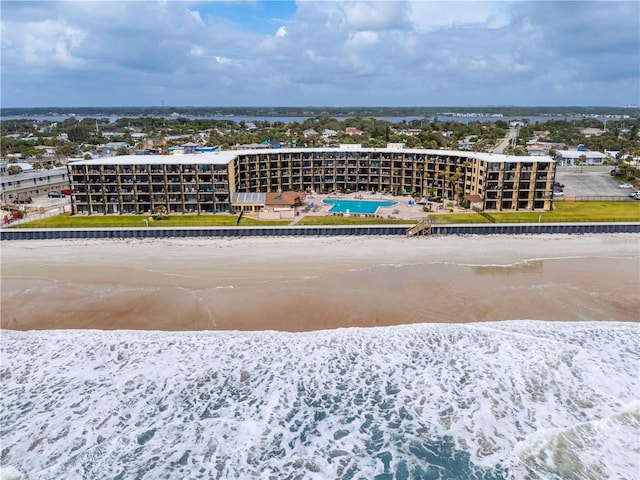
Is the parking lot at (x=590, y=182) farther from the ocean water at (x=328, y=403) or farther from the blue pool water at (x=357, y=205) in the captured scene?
the ocean water at (x=328, y=403)

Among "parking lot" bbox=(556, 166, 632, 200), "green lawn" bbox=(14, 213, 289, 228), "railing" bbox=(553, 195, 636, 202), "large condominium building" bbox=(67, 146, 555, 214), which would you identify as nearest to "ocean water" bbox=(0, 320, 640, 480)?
"green lawn" bbox=(14, 213, 289, 228)

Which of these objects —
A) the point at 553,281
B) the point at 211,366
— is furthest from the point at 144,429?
the point at 553,281

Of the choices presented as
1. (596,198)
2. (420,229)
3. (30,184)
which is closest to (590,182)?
(596,198)

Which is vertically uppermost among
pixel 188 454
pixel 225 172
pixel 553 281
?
pixel 225 172

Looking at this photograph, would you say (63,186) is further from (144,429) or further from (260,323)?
(144,429)

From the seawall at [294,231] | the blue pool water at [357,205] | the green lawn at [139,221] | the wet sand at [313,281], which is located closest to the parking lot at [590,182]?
the seawall at [294,231]
